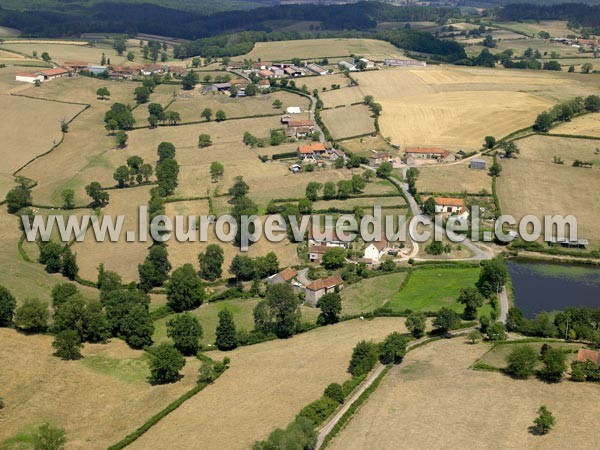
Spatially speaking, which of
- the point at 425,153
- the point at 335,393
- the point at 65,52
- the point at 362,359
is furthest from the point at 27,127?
the point at 335,393

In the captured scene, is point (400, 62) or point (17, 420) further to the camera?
point (400, 62)

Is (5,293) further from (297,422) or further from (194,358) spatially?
(297,422)

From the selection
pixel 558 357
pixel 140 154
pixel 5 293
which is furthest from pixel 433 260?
pixel 140 154

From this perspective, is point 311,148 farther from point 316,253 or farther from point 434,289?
point 434,289

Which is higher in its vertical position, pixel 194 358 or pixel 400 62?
pixel 400 62

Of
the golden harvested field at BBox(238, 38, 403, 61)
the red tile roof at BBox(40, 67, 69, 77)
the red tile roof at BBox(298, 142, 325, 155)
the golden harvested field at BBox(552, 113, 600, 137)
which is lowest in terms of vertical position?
the red tile roof at BBox(298, 142, 325, 155)

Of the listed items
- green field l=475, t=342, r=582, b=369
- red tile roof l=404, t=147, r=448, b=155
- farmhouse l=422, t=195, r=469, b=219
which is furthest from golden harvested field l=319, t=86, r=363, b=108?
green field l=475, t=342, r=582, b=369

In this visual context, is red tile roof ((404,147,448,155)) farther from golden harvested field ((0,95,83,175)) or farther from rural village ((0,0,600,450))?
golden harvested field ((0,95,83,175))
